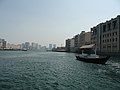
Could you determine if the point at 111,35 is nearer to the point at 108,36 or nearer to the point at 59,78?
the point at 108,36

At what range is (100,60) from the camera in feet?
160


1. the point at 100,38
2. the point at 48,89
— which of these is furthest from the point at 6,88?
the point at 100,38

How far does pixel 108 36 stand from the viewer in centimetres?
11050

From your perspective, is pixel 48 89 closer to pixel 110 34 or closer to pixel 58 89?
pixel 58 89

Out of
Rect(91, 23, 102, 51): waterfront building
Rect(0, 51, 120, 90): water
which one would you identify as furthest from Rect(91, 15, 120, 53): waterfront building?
Rect(0, 51, 120, 90): water

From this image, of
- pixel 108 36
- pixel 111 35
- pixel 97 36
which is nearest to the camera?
pixel 111 35

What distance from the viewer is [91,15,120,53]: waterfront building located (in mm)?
99544

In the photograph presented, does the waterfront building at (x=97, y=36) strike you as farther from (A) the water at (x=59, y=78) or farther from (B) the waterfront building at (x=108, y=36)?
A: (A) the water at (x=59, y=78)

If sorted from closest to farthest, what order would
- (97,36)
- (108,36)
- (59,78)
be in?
(59,78) < (108,36) < (97,36)

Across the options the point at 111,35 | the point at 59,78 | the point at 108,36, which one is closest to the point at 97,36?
the point at 108,36

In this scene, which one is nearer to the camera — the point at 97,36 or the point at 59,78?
the point at 59,78

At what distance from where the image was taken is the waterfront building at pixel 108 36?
99544 mm

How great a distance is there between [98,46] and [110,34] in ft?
62.2

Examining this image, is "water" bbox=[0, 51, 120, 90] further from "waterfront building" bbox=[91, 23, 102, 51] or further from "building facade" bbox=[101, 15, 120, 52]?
"waterfront building" bbox=[91, 23, 102, 51]
